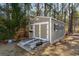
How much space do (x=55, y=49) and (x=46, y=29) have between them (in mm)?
250

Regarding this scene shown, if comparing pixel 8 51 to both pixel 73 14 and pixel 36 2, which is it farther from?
pixel 73 14

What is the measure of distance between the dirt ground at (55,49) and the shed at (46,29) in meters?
0.07

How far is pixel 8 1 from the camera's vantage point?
1.86m

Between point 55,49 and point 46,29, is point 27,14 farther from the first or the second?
point 55,49

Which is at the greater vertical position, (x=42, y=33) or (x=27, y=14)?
(x=27, y=14)

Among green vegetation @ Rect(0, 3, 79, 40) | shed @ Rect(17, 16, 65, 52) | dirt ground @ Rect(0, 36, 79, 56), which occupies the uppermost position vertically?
green vegetation @ Rect(0, 3, 79, 40)

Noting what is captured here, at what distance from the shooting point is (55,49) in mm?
1860

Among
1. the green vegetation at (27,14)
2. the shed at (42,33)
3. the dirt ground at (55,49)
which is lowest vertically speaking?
the dirt ground at (55,49)

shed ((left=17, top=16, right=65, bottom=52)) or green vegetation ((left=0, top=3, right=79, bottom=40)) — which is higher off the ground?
green vegetation ((left=0, top=3, right=79, bottom=40))

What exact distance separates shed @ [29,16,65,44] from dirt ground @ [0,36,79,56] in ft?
0.24

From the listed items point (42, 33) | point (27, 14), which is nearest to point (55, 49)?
point (42, 33)

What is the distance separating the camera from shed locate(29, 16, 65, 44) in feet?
6.08

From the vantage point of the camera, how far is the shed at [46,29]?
1.85 m

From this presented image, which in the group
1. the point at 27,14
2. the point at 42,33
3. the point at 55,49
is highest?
the point at 27,14
